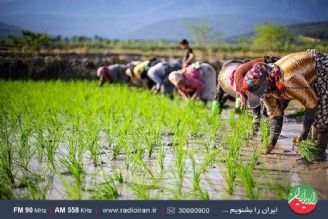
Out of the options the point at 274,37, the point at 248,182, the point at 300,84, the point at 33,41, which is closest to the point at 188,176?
the point at 248,182

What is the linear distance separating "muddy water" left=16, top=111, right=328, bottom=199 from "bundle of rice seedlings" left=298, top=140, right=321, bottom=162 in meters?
0.06

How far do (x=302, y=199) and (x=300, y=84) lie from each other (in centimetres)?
70

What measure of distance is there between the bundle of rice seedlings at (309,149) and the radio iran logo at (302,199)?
18.2 inches

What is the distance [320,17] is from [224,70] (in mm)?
996

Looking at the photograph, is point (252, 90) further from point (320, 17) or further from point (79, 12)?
point (79, 12)

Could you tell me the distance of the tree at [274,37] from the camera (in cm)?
500

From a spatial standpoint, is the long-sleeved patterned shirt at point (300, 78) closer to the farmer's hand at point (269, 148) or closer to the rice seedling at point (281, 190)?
the farmer's hand at point (269, 148)

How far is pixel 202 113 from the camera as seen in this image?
14.6 feet

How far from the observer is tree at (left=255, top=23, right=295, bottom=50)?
500cm

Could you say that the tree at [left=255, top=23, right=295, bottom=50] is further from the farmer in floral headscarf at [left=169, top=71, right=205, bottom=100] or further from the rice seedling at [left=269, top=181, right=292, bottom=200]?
the rice seedling at [left=269, top=181, right=292, bottom=200]

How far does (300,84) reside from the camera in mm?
2740

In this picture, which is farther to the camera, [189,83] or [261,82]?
[189,83]

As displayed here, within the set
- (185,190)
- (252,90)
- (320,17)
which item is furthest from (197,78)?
(185,190)

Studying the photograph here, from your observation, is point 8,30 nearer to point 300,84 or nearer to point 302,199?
point 300,84
